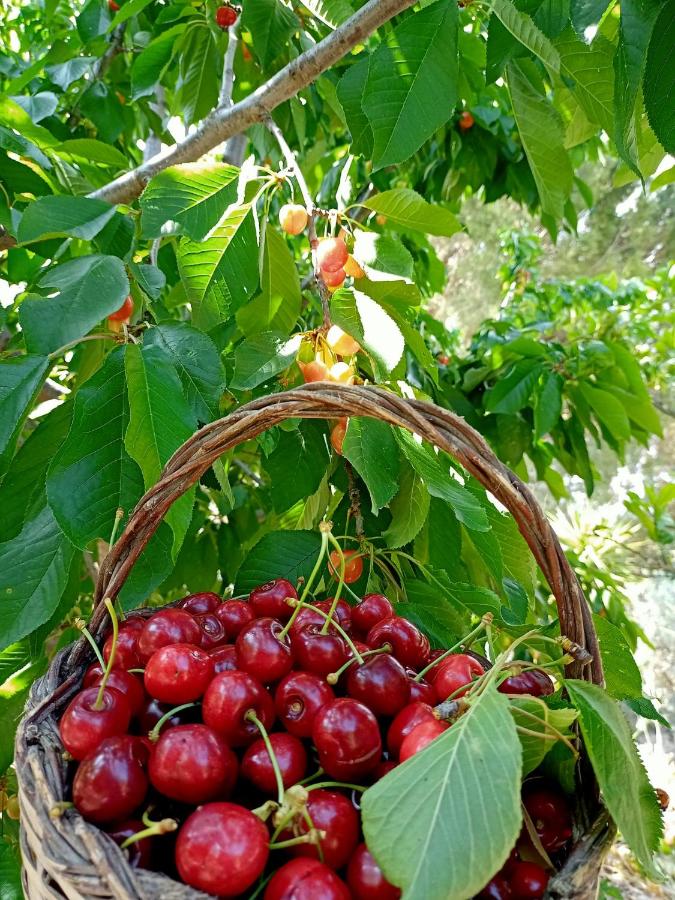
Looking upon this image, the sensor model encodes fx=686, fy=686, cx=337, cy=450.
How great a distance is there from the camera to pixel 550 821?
0.51 m

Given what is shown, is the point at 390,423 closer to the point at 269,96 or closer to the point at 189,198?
the point at 189,198

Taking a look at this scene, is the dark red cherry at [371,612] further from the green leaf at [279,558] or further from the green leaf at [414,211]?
the green leaf at [414,211]

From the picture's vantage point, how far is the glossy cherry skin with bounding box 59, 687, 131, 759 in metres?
0.53

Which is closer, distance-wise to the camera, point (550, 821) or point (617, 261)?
point (550, 821)

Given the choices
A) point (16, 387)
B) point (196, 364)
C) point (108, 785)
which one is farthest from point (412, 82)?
point (108, 785)

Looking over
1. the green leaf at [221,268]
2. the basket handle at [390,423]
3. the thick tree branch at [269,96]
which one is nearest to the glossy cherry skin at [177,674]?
the basket handle at [390,423]

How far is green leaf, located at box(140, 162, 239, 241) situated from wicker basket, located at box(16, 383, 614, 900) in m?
0.32

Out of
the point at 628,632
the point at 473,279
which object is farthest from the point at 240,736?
the point at 473,279

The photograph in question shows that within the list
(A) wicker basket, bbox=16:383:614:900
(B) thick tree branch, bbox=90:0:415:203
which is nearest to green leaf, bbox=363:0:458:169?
(B) thick tree branch, bbox=90:0:415:203

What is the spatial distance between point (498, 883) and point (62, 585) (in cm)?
47

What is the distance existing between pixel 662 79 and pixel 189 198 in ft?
1.71

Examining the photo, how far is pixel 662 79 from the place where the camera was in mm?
579

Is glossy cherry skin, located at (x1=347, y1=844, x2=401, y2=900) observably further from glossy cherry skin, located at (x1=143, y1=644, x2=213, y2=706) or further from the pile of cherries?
glossy cherry skin, located at (x1=143, y1=644, x2=213, y2=706)

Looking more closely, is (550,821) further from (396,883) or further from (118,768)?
(118,768)
